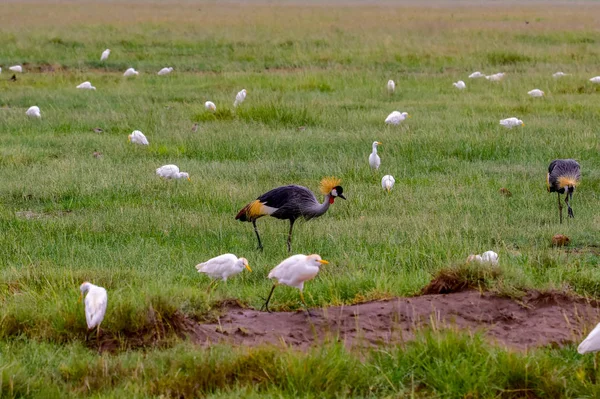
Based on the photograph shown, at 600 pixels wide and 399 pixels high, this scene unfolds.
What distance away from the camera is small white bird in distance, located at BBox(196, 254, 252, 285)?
6.50 metres

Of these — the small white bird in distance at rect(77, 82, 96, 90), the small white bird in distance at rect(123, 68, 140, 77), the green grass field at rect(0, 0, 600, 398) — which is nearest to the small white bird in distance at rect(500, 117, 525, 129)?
the green grass field at rect(0, 0, 600, 398)

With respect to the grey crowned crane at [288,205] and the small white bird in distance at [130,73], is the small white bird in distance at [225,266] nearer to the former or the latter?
the grey crowned crane at [288,205]

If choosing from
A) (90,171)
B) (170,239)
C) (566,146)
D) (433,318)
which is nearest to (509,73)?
(566,146)

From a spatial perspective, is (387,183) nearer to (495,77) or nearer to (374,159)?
(374,159)

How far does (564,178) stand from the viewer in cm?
918

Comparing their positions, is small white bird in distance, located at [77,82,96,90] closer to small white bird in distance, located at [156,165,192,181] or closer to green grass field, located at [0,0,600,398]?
green grass field, located at [0,0,600,398]

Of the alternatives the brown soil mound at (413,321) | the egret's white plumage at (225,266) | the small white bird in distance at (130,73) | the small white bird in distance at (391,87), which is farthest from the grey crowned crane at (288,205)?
the small white bird in distance at (130,73)

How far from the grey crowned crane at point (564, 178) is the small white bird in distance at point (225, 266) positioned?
4.10 metres

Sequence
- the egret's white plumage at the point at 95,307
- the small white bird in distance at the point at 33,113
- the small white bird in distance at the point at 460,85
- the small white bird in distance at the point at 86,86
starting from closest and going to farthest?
the egret's white plumage at the point at 95,307
the small white bird in distance at the point at 33,113
the small white bird in distance at the point at 460,85
the small white bird in distance at the point at 86,86

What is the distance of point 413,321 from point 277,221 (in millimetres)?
4278

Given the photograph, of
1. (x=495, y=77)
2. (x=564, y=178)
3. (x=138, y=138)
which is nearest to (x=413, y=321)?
(x=564, y=178)

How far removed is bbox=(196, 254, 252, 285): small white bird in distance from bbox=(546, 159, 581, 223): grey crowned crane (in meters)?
4.10

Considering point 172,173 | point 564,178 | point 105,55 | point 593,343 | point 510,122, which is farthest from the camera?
point 105,55

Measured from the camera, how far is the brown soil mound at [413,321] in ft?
17.7
